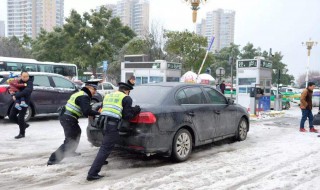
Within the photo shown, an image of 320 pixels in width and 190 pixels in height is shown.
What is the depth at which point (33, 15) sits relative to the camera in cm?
8694

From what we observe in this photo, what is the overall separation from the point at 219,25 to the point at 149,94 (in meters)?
78.2

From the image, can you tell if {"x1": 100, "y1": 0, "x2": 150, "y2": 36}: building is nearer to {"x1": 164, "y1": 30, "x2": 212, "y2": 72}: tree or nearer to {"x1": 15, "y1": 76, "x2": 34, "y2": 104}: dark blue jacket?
{"x1": 164, "y1": 30, "x2": 212, "y2": 72}: tree

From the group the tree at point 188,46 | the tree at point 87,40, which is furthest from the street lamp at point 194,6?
the tree at point 87,40

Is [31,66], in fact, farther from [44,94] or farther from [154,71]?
[44,94]

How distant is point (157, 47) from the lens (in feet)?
134

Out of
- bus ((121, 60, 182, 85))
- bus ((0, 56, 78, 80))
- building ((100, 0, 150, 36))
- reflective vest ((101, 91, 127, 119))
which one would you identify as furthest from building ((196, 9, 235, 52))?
reflective vest ((101, 91, 127, 119))

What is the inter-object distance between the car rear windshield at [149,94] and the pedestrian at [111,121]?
2.95 ft

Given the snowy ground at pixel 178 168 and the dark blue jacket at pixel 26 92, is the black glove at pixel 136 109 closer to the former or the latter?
the snowy ground at pixel 178 168

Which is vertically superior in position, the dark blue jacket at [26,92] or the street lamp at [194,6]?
the street lamp at [194,6]

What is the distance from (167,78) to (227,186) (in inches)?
797

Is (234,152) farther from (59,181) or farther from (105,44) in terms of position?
(105,44)

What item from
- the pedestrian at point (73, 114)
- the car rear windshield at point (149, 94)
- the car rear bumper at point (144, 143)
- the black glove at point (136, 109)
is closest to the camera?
the black glove at point (136, 109)

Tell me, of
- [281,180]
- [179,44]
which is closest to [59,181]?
[281,180]

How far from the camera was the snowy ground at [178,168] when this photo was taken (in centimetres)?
480
